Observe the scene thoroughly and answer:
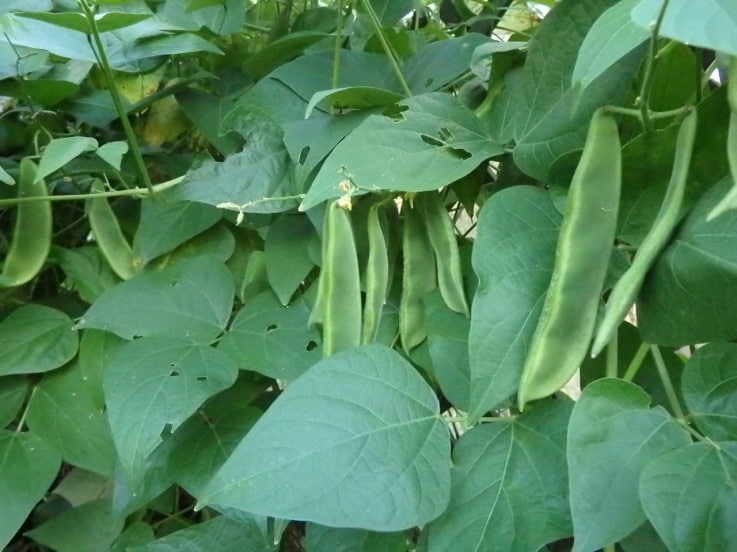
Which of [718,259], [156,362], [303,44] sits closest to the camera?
[718,259]

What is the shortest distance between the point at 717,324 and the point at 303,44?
463mm

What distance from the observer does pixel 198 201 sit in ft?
1.95

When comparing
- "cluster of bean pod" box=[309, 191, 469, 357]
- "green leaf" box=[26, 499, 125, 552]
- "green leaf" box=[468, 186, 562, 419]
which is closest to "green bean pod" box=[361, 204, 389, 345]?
"cluster of bean pod" box=[309, 191, 469, 357]

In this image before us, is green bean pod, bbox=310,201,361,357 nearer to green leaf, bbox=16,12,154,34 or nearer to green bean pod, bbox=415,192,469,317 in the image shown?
green bean pod, bbox=415,192,469,317

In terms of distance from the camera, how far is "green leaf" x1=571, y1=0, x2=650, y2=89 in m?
0.31

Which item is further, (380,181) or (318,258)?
(318,258)

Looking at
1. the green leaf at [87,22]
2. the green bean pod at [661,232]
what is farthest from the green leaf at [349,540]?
the green leaf at [87,22]

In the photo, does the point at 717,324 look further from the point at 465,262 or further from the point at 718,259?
the point at 465,262

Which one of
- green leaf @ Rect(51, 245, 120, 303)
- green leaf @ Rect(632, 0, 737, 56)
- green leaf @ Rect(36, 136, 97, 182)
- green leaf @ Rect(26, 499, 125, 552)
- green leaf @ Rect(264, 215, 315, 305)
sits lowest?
green leaf @ Rect(26, 499, 125, 552)

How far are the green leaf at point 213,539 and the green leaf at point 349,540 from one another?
0.07 meters

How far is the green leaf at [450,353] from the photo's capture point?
480 millimetres

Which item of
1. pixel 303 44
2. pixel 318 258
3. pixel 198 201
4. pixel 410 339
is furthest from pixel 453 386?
pixel 303 44

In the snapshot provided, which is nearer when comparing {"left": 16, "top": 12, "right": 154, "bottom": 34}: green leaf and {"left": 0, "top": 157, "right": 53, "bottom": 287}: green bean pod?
{"left": 16, "top": 12, "right": 154, "bottom": 34}: green leaf

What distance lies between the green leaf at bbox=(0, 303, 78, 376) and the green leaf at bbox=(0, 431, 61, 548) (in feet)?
0.20
